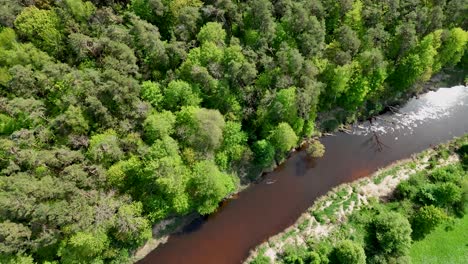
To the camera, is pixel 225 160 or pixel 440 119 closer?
pixel 225 160

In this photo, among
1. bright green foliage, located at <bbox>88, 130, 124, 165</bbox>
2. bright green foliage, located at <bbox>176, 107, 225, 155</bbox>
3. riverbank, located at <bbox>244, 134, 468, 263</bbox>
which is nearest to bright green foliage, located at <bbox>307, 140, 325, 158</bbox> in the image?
riverbank, located at <bbox>244, 134, 468, 263</bbox>

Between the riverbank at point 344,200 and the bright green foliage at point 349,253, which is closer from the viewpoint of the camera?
the bright green foliage at point 349,253

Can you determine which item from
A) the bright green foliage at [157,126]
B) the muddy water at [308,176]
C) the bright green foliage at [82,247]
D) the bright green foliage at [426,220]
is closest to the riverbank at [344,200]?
the muddy water at [308,176]

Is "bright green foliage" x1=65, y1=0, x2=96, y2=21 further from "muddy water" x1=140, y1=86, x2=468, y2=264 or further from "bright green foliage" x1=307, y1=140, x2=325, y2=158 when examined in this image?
"bright green foliage" x1=307, y1=140, x2=325, y2=158

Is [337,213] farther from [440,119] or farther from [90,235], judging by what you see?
[90,235]

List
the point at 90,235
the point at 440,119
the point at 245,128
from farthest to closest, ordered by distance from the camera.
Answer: the point at 440,119, the point at 245,128, the point at 90,235

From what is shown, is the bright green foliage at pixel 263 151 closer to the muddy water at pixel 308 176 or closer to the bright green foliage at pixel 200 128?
the muddy water at pixel 308 176

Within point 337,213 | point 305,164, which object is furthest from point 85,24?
point 337,213
